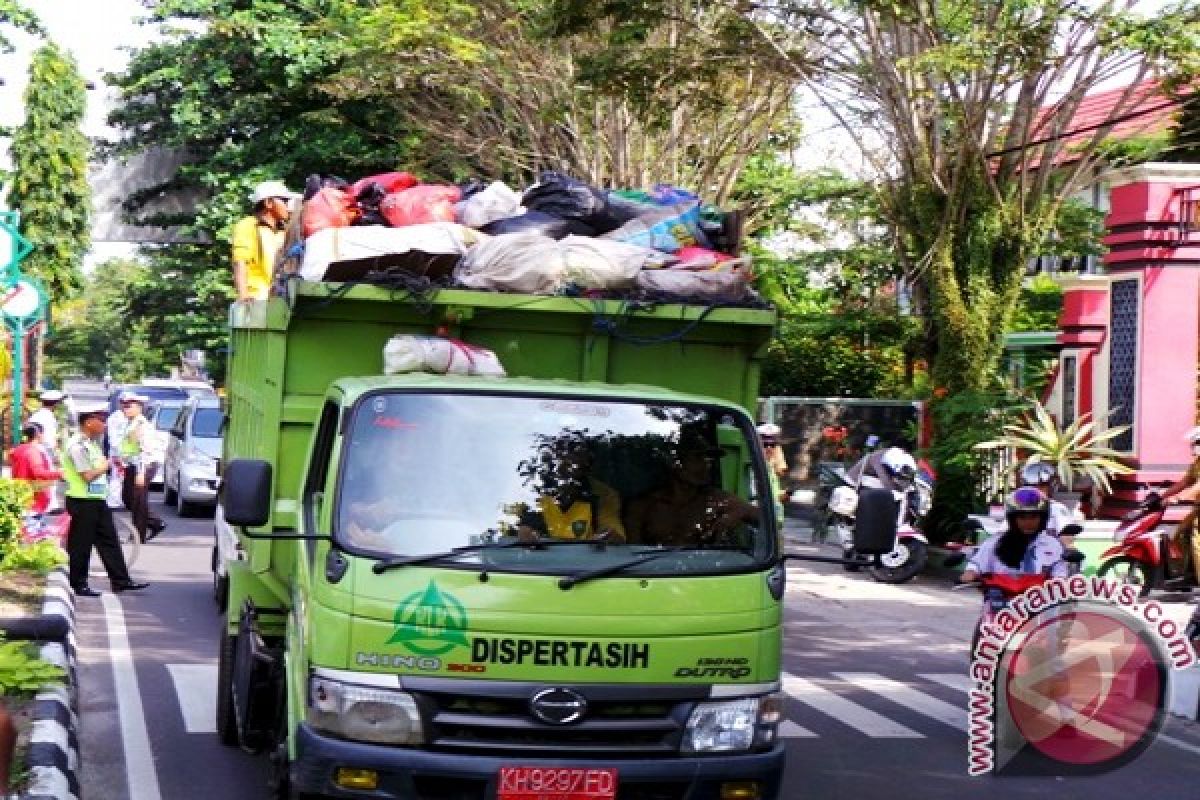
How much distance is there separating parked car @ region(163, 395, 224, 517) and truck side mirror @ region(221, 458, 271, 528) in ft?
55.1

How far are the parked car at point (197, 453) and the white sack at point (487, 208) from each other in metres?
14.7

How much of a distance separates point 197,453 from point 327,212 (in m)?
16.0

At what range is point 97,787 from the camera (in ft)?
27.0

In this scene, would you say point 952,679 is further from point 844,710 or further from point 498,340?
point 498,340

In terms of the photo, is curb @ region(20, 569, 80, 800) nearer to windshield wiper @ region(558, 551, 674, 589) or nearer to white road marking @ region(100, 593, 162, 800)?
white road marking @ region(100, 593, 162, 800)

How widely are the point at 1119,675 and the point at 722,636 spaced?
18.9 feet

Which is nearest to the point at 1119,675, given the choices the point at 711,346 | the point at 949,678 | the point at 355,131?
the point at 949,678

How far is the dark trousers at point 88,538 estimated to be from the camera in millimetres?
14805

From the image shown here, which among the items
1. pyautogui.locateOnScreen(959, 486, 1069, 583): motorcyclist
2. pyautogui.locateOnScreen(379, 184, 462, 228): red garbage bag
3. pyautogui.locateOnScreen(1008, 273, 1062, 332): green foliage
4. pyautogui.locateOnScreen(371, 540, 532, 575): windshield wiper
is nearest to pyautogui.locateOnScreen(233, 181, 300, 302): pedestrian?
pyautogui.locateOnScreen(379, 184, 462, 228): red garbage bag

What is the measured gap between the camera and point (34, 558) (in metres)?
15.4

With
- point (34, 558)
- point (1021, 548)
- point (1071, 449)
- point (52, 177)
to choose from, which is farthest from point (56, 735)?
point (52, 177)

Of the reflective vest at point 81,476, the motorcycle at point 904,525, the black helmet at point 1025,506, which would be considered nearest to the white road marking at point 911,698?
the black helmet at point 1025,506

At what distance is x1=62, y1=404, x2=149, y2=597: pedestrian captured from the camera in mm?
14734

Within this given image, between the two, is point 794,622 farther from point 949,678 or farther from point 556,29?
point 556,29
